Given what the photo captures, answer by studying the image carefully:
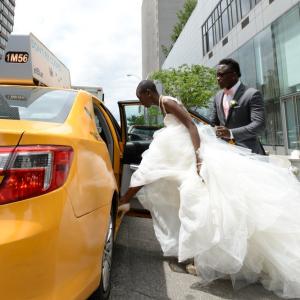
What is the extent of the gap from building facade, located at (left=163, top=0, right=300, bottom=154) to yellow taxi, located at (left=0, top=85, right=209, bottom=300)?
15.3m

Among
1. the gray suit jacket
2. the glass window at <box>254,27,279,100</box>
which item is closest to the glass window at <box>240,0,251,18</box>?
the glass window at <box>254,27,279,100</box>

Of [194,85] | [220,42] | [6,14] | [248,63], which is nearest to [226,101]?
[248,63]

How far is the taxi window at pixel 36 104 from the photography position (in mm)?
2078

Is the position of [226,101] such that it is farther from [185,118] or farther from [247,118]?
[185,118]

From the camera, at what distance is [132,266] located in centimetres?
342

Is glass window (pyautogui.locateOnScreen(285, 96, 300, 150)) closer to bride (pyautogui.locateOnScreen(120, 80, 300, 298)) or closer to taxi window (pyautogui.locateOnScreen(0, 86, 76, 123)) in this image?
bride (pyautogui.locateOnScreen(120, 80, 300, 298))

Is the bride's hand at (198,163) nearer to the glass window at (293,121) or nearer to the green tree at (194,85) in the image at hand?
the glass window at (293,121)

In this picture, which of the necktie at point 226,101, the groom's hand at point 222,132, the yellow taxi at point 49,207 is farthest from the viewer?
the necktie at point 226,101

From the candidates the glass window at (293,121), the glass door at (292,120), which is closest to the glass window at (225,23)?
the glass door at (292,120)

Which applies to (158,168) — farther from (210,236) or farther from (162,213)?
(210,236)

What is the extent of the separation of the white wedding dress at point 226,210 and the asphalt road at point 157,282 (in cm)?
Answer: 10

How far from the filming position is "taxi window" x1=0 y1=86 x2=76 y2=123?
81.8 inches

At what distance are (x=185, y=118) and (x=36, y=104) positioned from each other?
1386mm

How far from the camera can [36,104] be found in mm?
2412
